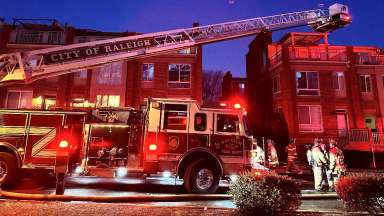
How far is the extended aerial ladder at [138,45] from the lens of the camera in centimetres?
1034

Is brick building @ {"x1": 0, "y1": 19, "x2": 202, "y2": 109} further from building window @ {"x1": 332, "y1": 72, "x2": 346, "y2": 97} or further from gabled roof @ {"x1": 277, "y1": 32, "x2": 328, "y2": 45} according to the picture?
building window @ {"x1": 332, "y1": 72, "x2": 346, "y2": 97}

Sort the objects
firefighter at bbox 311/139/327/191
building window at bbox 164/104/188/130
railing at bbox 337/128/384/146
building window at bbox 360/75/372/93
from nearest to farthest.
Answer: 1. building window at bbox 164/104/188/130
2. firefighter at bbox 311/139/327/191
3. railing at bbox 337/128/384/146
4. building window at bbox 360/75/372/93

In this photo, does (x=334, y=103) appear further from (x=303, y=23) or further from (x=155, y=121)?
(x=155, y=121)

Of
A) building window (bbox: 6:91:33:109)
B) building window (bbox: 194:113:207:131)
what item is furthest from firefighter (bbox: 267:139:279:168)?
building window (bbox: 6:91:33:109)

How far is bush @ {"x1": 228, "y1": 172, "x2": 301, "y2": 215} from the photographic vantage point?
5.58m

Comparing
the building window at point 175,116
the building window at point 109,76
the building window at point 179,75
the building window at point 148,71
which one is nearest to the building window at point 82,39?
the building window at point 109,76

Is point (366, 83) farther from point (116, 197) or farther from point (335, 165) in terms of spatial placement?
point (116, 197)

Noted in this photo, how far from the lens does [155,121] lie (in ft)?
31.6

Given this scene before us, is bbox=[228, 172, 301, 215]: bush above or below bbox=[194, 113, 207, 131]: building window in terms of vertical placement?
below

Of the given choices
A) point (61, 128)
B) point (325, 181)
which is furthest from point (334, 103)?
point (61, 128)

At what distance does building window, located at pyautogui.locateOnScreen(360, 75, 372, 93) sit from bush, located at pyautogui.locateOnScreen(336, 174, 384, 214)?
23.8m

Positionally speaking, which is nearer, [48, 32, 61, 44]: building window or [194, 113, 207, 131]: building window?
[194, 113, 207, 131]: building window

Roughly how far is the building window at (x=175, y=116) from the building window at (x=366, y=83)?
72.9 feet

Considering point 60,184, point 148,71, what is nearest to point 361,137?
point 148,71
